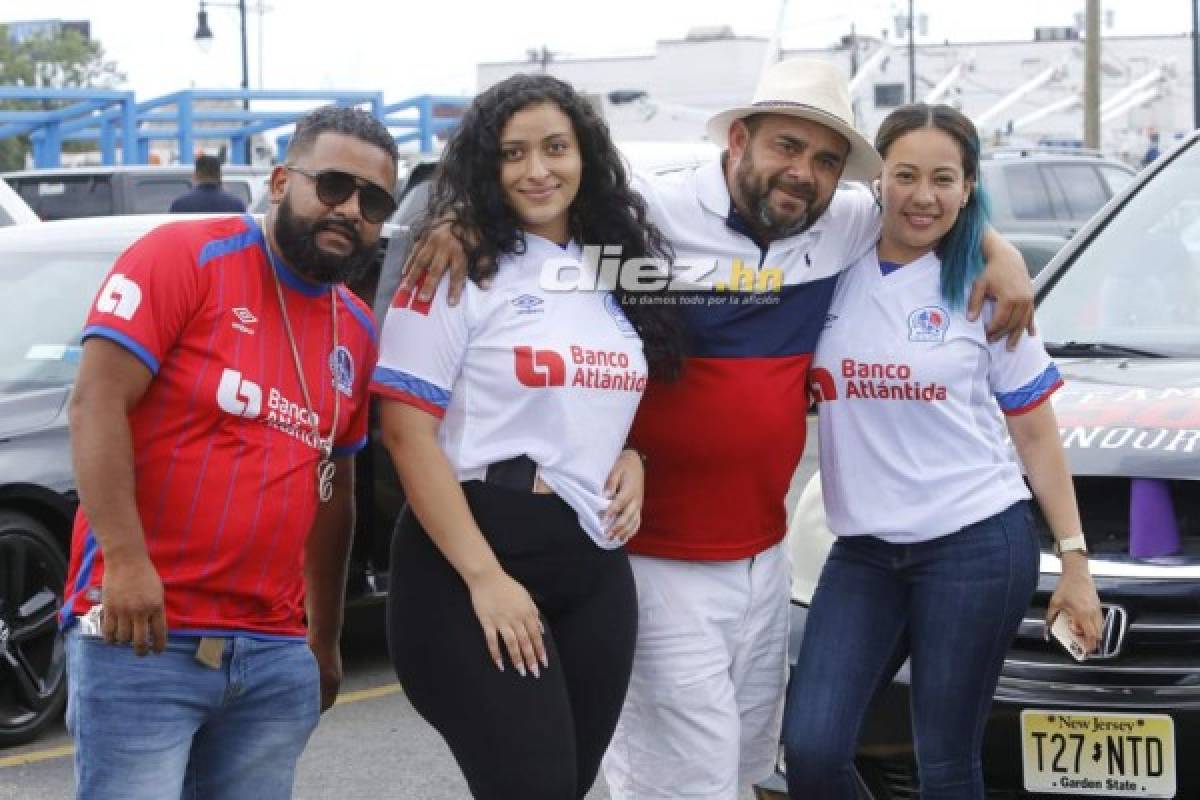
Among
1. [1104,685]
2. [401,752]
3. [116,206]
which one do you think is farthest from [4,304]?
[116,206]

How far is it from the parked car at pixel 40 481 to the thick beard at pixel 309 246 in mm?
3029

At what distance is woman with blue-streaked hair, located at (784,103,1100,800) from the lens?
12.6ft

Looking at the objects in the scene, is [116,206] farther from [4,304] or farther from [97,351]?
[97,351]

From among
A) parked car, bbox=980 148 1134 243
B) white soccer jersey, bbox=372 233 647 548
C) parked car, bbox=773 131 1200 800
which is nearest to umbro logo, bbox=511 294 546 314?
white soccer jersey, bbox=372 233 647 548

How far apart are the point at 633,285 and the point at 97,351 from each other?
1.08 m

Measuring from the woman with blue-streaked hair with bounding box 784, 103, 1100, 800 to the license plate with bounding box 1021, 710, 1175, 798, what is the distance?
22cm

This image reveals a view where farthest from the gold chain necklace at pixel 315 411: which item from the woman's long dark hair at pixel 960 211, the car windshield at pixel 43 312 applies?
the car windshield at pixel 43 312

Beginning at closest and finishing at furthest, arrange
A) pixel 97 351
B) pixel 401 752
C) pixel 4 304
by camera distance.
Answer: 1. pixel 97 351
2. pixel 401 752
3. pixel 4 304

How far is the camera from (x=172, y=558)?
10.5 ft

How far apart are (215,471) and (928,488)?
1471 millimetres

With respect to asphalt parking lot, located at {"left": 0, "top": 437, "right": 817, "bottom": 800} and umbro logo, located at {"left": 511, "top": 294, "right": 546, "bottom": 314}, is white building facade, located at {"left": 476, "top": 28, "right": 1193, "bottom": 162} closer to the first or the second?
asphalt parking lot, located at {"left": 0, "top": 437, "right": 817, "bottom": 800}

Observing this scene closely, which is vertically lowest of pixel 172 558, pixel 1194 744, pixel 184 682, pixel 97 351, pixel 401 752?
pixel 401 752

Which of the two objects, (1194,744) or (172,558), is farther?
(1194,744)

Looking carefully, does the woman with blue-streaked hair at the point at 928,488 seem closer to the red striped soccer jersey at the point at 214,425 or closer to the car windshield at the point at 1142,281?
the red striped soccer jersey at the point at 214,425
